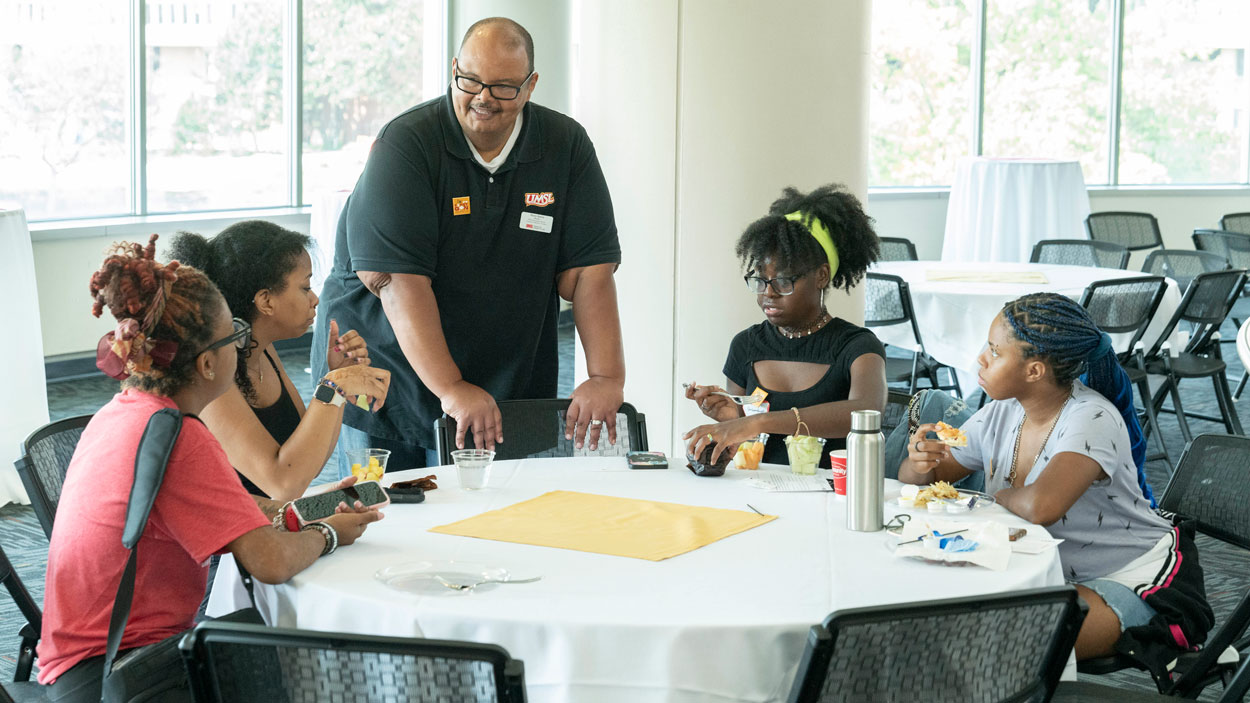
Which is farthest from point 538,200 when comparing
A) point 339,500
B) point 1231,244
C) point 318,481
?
point 1231,244

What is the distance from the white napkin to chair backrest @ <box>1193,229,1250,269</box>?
6448 mm

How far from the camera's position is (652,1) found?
414 cm

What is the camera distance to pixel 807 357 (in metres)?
3.34

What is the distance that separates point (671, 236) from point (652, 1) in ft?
2.55

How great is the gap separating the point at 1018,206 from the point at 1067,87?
9.16 ft

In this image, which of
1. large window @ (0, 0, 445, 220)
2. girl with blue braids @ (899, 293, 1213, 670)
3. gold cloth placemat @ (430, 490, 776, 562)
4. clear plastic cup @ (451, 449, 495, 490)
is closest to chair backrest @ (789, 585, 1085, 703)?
gold cloth placemat @ (430, 490, 776, 562)

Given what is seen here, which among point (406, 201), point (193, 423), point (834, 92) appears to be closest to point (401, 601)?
point (193, 423)

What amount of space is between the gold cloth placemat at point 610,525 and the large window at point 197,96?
666 centimetres

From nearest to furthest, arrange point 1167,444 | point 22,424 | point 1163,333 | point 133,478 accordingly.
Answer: point 133,478 → point 22,424 → point 1163,333 → point 1167,444

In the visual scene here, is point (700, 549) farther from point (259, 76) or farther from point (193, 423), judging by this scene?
point (259, 76)

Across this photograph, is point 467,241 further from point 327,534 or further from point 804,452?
point 327,534

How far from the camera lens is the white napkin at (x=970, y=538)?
211cm

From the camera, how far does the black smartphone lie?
2.88 meters

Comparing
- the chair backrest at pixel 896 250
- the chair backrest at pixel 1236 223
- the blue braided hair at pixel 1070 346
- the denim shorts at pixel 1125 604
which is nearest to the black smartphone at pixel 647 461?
the blue braided hair at pixel 1070 346
